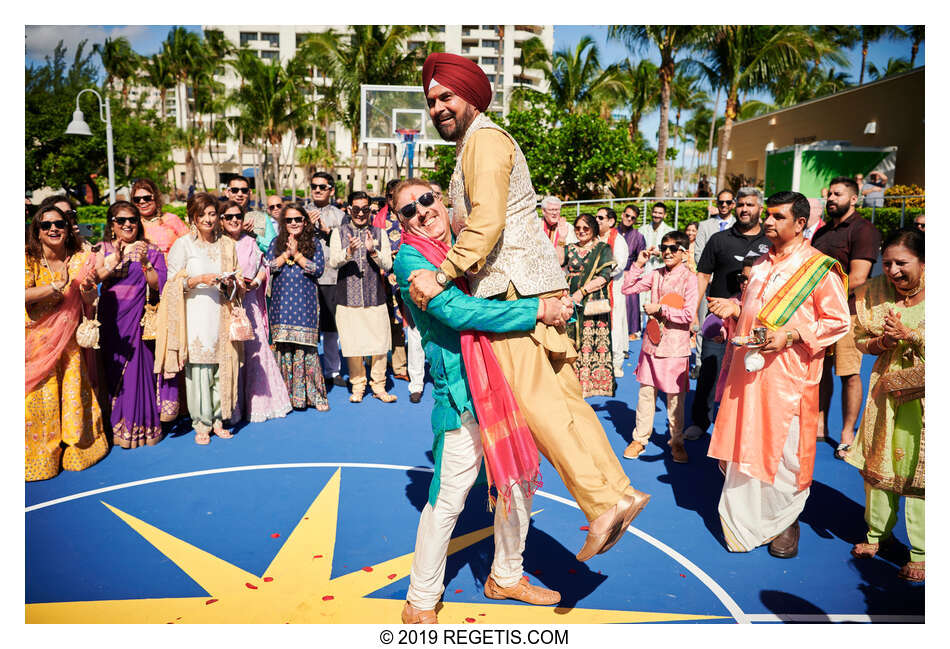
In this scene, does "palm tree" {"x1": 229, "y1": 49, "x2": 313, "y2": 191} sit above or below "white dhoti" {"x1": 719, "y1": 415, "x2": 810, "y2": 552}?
above

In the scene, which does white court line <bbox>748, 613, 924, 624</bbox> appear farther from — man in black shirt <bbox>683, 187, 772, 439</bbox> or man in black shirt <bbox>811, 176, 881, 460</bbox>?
man in black shirt <bbox>683, 187, 772, 439</bbox>

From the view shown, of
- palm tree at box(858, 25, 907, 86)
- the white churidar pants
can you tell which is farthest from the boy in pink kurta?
palm tree at box(858, 25, 907, 86)

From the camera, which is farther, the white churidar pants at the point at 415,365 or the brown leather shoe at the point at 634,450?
the white churidar pants at the point at 415,365

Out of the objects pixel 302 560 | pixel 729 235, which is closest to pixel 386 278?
pixel 729 235

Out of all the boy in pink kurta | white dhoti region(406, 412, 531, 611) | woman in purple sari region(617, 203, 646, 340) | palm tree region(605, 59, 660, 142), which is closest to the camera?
white dhoti region(406, 412, 531, 611)

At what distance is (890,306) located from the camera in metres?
3.78

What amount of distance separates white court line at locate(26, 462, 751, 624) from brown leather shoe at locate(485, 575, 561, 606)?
2.75 ft

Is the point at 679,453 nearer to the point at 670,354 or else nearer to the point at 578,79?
the point at 670,354

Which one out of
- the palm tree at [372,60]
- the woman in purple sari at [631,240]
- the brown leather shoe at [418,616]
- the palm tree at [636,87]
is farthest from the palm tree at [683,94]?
the brown leather shoe at [418,616]

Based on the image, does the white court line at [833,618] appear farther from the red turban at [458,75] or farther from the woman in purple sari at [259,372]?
the woman in purple sari at [259,372]

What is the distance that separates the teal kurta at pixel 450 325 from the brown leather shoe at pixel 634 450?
2698 millimetres

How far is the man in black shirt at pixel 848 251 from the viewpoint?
5.34 meters

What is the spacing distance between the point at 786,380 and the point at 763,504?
76cm

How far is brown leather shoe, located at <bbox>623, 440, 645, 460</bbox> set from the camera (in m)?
5.39
